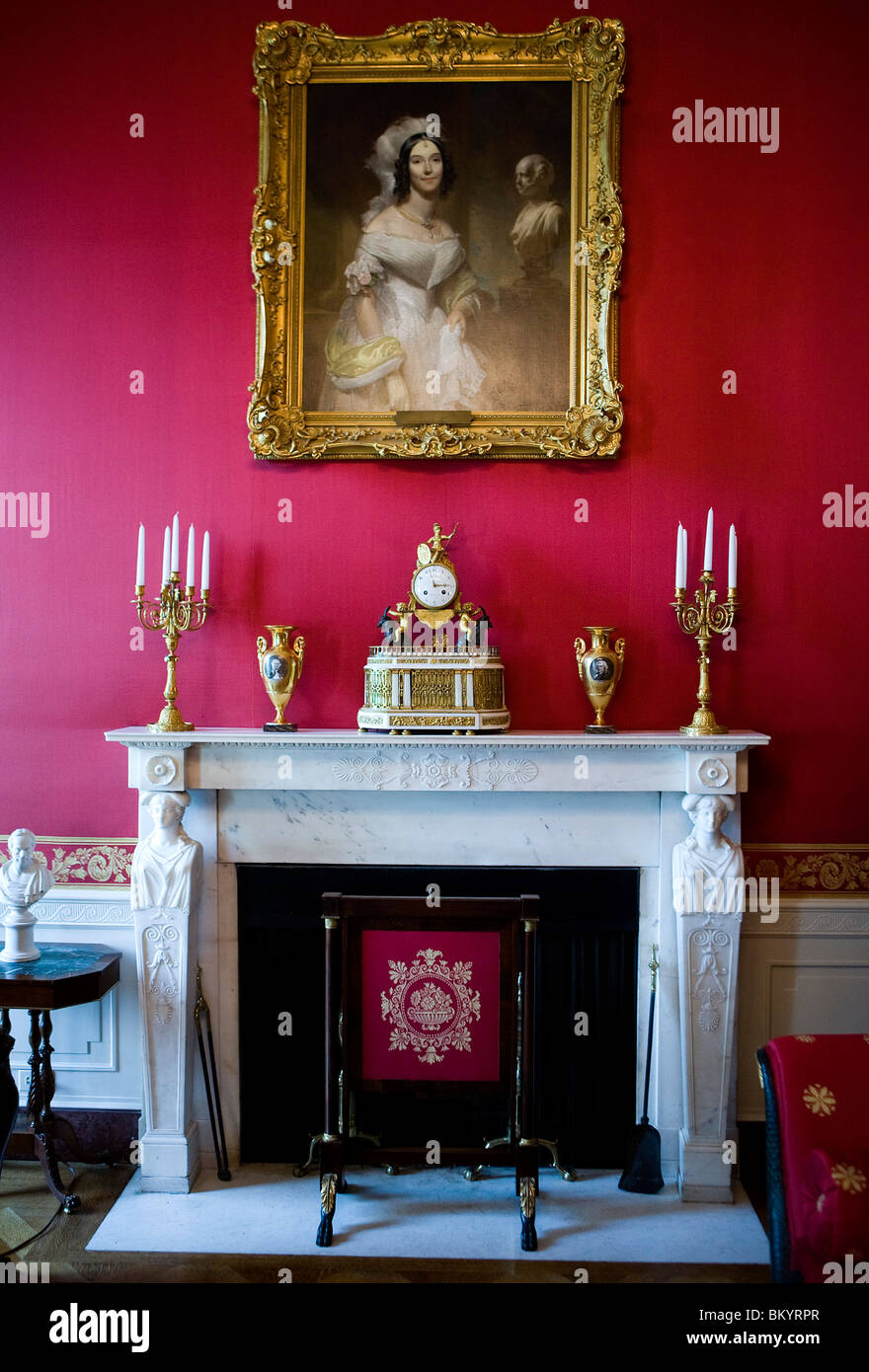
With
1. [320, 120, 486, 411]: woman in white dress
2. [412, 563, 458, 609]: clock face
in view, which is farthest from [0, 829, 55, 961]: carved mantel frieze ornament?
[320, 120, 486, 411]: woman in white dress

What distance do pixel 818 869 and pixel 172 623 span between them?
7.86ft

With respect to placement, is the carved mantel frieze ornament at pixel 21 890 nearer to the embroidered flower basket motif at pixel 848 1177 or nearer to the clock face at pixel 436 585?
the clock face at pixel 436 585

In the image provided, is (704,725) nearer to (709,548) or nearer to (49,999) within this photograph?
(709,548)

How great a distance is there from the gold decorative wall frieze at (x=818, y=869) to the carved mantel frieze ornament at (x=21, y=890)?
8.13 ft

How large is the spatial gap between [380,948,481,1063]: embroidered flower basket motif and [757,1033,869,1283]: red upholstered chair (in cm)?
96

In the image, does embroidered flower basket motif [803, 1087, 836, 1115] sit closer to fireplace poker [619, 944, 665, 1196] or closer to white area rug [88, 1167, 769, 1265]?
white area rug [88, 1167, 769, 1265]

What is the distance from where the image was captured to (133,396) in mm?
3482

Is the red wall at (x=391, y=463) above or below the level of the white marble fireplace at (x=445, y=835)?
above

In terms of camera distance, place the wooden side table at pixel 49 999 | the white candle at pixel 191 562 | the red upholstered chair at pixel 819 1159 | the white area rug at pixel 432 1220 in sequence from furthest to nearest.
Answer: the white candle at pixel 191 562 → the wooden side table at pixel 49 999 → the white area rug at pixel 432 1220 → the red upholstered chair at pixel 819 1159

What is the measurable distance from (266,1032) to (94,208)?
2995mm

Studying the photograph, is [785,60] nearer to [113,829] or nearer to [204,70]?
[204,70]

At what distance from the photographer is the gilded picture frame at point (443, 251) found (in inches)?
133

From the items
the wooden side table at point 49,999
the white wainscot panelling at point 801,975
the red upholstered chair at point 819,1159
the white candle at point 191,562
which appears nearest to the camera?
the red upholstered chair at point 819,1159

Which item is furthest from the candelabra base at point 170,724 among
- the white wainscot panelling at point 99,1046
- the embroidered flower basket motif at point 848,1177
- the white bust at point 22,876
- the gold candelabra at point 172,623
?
the embroidered flower basket motif at point 848,1177
